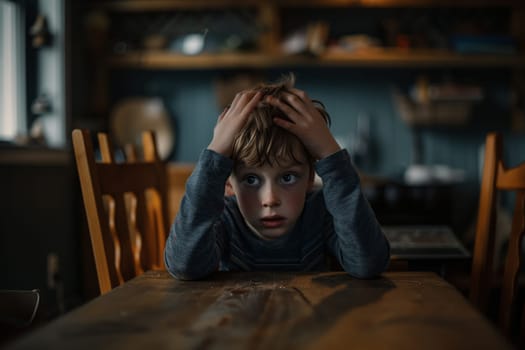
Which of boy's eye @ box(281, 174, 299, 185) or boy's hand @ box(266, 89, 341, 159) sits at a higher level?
boy's hand @ box(266, 89, 341, 159)

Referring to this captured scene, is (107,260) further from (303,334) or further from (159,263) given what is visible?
(303,334)

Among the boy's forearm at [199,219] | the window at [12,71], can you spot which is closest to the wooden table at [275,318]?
the boy's forearm at [199,219]

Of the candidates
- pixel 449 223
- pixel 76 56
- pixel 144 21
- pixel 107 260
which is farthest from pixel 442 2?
pixel 107 260

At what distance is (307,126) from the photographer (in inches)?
40.7

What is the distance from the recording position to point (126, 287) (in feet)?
2.94

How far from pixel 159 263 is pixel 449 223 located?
6.39ft

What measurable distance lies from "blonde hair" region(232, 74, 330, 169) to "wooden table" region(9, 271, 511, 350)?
0.72 ft

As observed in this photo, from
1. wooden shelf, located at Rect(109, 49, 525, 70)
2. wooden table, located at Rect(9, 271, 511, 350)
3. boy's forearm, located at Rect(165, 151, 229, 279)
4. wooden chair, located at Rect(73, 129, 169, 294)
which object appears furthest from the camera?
wooden shelf, located at Rect(109, 49, 525, 70)

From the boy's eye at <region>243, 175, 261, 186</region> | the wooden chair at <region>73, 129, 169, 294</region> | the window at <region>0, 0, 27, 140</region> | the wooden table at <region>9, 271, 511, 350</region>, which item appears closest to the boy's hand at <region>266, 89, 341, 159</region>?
the boy's eye at <region>243, 175, 261, 186</region>

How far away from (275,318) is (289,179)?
418 mm

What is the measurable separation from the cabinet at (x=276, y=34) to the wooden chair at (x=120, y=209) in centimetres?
199

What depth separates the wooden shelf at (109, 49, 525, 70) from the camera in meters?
3.37

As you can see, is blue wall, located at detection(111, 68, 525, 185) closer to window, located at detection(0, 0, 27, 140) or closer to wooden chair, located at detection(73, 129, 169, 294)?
window, located at detection(0, 0, 27, 140)

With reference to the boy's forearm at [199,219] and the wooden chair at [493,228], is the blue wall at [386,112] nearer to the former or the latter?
the wooden chair at [493,228]
